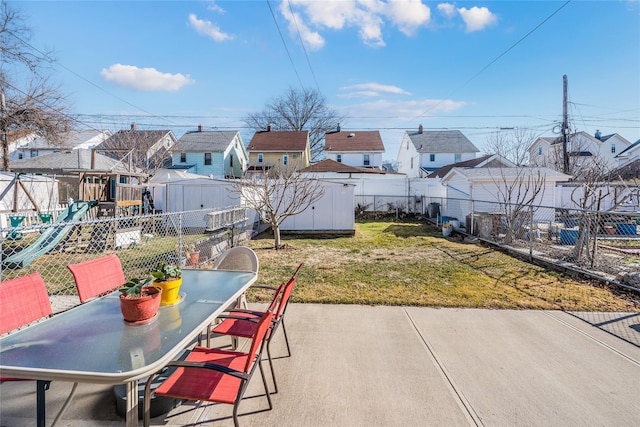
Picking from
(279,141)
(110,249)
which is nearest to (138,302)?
(110,249)

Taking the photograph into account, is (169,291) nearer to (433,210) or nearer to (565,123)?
(433,210)

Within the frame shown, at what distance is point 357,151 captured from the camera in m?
31.1

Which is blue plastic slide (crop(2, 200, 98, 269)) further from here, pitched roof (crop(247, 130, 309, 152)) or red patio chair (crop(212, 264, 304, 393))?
pitched roof (crop(247, 130, 309, 152))

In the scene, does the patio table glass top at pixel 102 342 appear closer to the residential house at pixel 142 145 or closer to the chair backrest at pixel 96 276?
the chair backrest at pixel 96 276

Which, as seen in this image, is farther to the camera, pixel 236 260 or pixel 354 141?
pixel 354 141

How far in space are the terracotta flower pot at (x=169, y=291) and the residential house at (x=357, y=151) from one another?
29470 millimetres

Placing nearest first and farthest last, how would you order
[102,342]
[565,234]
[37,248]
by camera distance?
[102,342] → [37,248] → [565,234]

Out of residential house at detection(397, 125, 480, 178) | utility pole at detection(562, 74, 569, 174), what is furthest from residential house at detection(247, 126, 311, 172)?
utility pole at detection(562, 74, 569, 174)

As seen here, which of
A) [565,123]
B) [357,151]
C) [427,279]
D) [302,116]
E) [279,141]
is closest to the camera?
[427,279]

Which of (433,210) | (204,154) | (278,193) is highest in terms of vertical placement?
(204,154)

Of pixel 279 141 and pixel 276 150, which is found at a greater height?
pixel 279 141

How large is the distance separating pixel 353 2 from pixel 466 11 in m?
4.23

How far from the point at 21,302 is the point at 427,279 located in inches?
230

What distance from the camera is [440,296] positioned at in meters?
5.18
